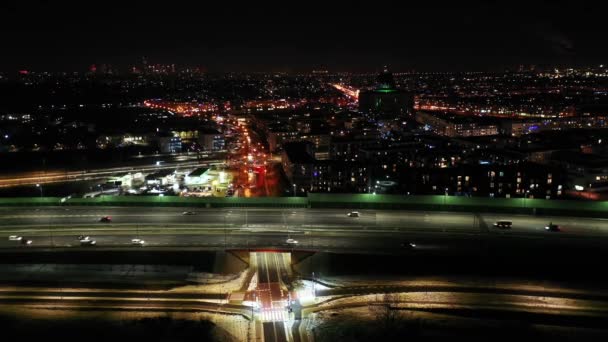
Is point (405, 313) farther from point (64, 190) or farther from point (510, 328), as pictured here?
point (64, 190)

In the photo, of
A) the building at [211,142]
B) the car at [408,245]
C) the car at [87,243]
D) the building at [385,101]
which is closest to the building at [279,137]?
the building at [211,142]

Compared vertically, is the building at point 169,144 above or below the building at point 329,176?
above

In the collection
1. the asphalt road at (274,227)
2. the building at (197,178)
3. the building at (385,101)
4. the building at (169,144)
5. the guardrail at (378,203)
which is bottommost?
the asphalt road at (274,227)

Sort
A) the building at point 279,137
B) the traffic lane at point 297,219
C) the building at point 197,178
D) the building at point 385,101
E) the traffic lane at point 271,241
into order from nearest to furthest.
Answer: the traffic lane at point 271,241 → the traffic lane at point 297,219 → the building at point 197,178 → the building at point 279,137 → the building at point 385,101

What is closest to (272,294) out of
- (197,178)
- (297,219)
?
(297,219)

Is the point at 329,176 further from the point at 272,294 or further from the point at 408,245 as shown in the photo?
the point at 272,294

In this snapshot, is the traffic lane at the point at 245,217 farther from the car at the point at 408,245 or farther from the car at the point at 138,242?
the car at the point at 138,242

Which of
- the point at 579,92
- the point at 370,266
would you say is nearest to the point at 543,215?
the point at 370,266

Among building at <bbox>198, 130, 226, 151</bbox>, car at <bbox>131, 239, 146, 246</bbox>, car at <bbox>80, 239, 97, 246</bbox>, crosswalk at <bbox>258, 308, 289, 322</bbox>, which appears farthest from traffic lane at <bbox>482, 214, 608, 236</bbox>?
building at <bbox>198, 130, 226, 151</bbox>
